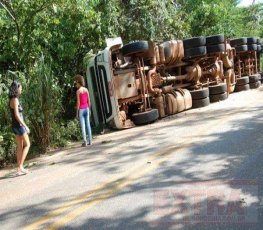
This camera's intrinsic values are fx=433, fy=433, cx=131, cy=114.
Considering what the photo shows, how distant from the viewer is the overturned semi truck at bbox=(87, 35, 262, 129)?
11.4m

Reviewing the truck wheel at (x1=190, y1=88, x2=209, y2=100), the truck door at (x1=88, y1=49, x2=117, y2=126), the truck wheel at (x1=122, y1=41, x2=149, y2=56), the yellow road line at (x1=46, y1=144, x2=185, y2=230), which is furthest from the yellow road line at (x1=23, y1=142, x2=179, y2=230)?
the truck wheel at (x1=190, y1=88, x2=209, y2=100)

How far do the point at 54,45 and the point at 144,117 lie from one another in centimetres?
328

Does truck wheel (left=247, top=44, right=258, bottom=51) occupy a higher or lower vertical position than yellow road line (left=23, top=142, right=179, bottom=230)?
higher

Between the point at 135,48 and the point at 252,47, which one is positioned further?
the point at 252,47

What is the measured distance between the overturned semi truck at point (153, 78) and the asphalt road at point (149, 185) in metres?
2.18

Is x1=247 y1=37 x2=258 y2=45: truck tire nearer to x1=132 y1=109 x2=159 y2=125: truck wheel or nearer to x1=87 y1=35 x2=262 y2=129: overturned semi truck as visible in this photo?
x1=87 y1=35 x2=262 y2=129: overturned semi truck

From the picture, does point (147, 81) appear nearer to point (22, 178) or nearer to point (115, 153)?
point (115, 153)

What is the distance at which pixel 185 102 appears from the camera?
527 inches

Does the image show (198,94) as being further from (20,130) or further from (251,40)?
(20,130)

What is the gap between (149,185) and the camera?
5672mm

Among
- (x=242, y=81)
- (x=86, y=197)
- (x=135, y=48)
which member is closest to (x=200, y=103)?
(x=135, y=48)

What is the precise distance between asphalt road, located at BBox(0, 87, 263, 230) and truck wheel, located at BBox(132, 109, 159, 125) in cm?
212

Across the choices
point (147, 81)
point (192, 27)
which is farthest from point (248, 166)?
point (192, 27)

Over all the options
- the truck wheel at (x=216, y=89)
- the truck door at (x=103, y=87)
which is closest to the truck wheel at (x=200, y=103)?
the truck wheel at (x=216, y=89)
